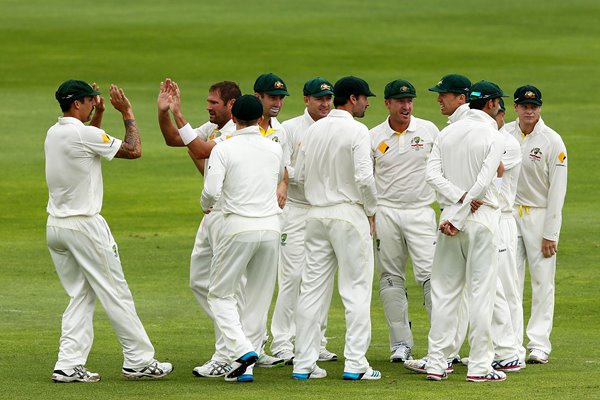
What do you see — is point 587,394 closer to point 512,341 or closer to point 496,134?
point 512,341

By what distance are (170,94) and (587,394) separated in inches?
166

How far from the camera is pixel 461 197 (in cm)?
1023

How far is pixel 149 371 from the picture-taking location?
34.3 ft

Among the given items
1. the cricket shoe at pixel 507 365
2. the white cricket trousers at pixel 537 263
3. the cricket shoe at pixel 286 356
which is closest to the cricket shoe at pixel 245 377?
the cricket shoe at pixel 286 356

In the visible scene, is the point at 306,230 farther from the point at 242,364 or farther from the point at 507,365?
the point at 507,365

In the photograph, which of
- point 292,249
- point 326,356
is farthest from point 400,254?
point 326,356

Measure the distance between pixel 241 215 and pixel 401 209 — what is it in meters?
2.00

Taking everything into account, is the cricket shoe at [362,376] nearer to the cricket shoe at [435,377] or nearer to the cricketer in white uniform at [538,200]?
the cricket shoe at [435,377]

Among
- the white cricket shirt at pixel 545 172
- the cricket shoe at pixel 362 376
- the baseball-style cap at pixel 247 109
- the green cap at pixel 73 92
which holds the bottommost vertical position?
the cricket shoe at pixel 362 376

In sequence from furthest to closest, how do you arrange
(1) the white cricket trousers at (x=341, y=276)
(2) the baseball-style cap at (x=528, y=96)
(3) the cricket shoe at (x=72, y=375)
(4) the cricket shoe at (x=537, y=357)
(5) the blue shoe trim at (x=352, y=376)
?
(2) the baseball-style cap at (x=528, y=96) < (4) the cricket shoe at (x=537, y=357) < (1) the white cricket trousers at (x=341, y=276) < (5) the blue shoe trim at (x=352, y=376) < (3) the cricket shoe at (x=72, y=375)

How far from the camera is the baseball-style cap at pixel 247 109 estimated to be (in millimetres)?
10297

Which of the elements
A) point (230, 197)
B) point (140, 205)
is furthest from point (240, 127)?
point (140, 205)

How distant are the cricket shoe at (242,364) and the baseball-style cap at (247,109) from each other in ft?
6.22

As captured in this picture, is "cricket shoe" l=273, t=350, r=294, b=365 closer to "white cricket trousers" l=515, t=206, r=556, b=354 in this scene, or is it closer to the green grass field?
the green grass field
